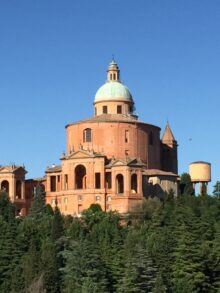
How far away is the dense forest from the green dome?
17.3 m

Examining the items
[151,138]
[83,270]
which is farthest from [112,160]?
[83,270]

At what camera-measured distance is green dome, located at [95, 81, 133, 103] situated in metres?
98.0

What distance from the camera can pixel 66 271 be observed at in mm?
72938

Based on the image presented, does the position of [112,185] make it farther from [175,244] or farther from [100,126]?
[175,244]

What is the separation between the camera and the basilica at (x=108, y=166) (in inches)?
3538

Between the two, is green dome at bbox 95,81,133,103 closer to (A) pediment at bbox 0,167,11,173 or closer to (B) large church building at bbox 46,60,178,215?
(B) large church building at bbox 46,60,178,215

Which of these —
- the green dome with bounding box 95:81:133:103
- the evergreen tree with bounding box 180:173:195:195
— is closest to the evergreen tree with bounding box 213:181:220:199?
the evergreen tree with bounding box 180:173:195:195

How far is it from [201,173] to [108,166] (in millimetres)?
10760

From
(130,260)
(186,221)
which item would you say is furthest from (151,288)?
(186,221)

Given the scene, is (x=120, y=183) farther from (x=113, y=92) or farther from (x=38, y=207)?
(x=113, y=92)

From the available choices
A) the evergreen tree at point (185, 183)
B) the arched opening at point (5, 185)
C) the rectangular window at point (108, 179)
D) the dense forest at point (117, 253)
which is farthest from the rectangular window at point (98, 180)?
the evergreen tree at point (185, 183)

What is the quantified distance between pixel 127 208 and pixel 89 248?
14.1 meters

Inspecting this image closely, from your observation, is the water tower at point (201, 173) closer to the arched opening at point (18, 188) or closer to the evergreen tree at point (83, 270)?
the arched opening at point (18, 188)

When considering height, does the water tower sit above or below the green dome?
below
